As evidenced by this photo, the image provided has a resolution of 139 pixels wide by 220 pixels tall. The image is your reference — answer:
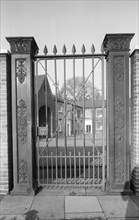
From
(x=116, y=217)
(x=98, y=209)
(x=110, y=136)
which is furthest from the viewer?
(x=110, y=136)

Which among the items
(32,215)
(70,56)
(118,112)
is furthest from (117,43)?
(32,215)

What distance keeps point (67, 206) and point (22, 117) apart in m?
1.99

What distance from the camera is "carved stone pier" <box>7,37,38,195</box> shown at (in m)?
3.50

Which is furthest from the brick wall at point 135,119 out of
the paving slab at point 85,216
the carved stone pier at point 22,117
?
the carved stone pier at point 22,117

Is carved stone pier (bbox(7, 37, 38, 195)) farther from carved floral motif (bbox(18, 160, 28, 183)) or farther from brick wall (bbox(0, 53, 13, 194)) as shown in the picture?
brick wall (bbox(0, 53, 13, 194))

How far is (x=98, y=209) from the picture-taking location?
2961mm

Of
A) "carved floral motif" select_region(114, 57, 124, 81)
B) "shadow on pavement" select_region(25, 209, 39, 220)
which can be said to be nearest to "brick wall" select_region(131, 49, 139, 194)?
"carved floral motif" select_region(114, 57, 124, 81)

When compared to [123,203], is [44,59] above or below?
above

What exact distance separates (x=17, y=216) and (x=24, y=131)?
1.55 metres

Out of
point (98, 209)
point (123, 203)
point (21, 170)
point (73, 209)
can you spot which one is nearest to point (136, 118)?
point (123, 203)

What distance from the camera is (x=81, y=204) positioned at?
3.15 meters

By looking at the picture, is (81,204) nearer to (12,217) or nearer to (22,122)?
(12,217)

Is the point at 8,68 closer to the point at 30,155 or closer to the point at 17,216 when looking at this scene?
the point at 30,155

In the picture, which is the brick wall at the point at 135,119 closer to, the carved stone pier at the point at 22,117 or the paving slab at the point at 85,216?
the paving slab at the point at 85,216
